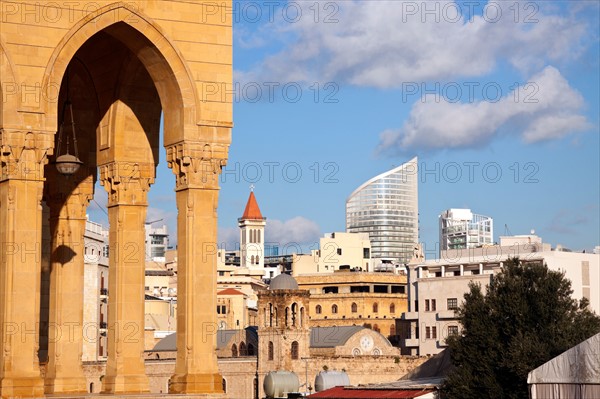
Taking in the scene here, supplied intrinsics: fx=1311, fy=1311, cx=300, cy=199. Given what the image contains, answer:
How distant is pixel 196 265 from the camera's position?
26.7 m

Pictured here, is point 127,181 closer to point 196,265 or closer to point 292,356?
point 196,265

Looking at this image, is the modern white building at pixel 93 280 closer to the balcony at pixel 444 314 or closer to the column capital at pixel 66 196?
the balcony at pixel 444 314

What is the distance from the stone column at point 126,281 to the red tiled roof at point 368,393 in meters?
32.3

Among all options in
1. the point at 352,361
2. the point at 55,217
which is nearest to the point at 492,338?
the point at 55,217

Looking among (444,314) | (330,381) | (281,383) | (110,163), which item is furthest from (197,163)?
(444,314)

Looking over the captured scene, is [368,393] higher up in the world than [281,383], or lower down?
lower down

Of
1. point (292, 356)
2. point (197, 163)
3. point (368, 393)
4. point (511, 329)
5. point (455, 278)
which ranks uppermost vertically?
point (455, 278)

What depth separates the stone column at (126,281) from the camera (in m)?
28.9

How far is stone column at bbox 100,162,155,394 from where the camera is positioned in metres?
28.9

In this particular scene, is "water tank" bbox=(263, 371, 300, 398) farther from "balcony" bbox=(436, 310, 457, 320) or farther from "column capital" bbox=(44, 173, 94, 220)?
"balcony" bbox=(436, 310, 457, 320)

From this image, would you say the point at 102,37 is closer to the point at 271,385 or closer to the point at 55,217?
the point at 55,217

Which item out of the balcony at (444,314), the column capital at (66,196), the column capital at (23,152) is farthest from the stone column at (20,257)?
the balcony at (444,314)

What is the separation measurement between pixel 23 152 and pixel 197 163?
364cm

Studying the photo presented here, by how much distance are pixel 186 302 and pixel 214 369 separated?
1.47 m
